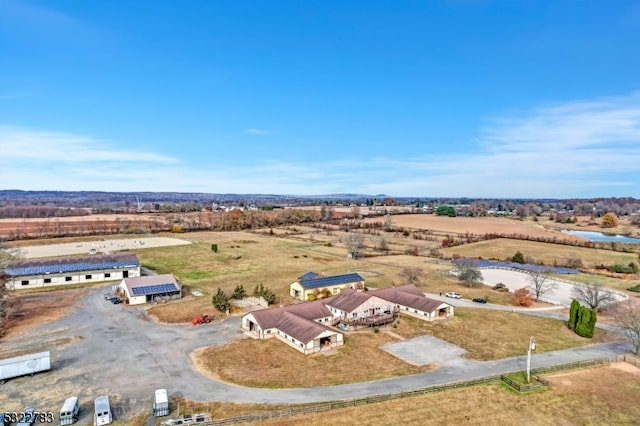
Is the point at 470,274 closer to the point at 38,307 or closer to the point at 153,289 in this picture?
the point at 153,289

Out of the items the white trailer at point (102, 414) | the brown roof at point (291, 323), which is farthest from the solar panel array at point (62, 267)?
the white trailer at point (102, 414)

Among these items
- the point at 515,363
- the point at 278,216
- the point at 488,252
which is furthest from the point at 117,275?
the point at 278,216

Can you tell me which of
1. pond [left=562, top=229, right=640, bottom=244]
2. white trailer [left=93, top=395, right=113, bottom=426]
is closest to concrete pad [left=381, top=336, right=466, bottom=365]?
white trailer [left=93, top=395, right=113, bottom=426]

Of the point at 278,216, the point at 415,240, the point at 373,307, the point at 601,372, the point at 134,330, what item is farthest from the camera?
the point at 278,216

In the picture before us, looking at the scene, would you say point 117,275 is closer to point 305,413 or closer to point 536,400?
point 305,413

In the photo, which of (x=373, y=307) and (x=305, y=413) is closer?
(x=305, y=413)

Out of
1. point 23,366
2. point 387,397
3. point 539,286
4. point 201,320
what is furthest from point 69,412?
point 539,286

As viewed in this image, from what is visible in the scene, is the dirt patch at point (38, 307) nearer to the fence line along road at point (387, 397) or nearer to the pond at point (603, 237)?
the fence line along road at point (387, 397)
